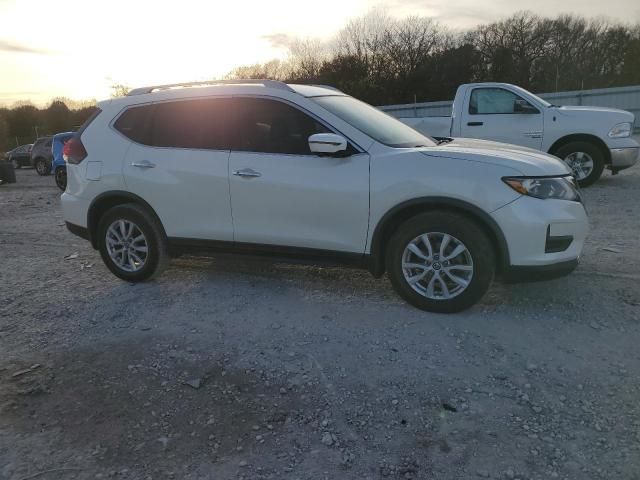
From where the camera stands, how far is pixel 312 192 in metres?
4.15

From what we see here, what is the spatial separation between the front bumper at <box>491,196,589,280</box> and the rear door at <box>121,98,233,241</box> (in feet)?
7.49

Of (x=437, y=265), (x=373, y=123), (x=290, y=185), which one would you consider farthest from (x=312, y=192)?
(x=437, y=265)

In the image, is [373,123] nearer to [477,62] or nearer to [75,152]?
[75,152]

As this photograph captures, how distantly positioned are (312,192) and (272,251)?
66 cm

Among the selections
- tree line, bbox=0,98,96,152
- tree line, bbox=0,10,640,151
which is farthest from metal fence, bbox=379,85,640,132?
tree line, bbox=0,98,96,152

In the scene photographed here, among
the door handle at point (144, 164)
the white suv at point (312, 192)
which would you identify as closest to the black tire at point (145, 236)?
the white suv at point (312, 192)

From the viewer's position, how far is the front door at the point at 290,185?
4.07 m

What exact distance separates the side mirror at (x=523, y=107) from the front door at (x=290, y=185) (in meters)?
6.44

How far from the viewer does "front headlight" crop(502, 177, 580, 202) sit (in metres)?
3.72

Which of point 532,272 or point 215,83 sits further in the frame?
point 215,83

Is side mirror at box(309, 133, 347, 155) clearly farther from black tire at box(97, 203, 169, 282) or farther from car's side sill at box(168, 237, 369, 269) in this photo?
black tire at box(97, 203, 169, 282)

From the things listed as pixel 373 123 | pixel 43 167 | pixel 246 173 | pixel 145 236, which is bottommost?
pixel 43 167

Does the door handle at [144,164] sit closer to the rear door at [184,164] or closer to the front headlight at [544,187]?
the rear door at [184,164]

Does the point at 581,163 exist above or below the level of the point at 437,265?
above
